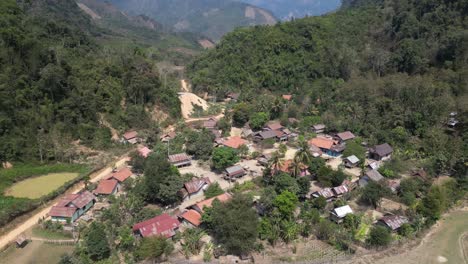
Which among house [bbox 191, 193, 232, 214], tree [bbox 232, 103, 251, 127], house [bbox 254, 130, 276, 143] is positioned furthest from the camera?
tree [bbox 232, 103, 251, 127]

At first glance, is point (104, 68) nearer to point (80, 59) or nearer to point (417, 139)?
point (80, 59)

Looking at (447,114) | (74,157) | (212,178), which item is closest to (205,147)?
(212,178)

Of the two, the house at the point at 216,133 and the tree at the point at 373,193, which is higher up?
the house at the point at 216,133

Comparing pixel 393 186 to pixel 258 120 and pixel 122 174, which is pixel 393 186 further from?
pixel 122 174

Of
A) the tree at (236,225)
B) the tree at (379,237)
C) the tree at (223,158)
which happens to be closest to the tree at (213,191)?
the tree at (223,158)

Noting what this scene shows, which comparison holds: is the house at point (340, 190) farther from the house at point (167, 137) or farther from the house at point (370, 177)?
the house at point (167, 137)

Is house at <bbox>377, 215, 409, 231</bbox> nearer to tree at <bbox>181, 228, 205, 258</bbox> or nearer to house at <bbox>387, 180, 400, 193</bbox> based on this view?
house at <bbox>387, 180, 400, 193</bbox>

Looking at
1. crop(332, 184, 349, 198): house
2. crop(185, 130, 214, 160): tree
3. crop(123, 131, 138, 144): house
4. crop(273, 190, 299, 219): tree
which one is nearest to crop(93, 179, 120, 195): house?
crop(185, 130, 214, 160): tree
